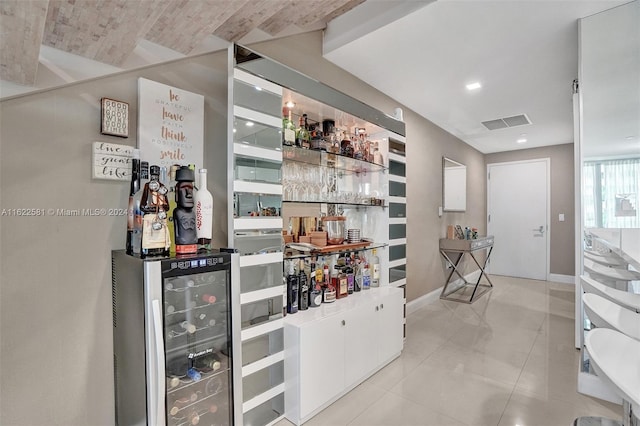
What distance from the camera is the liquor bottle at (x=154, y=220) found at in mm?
1335

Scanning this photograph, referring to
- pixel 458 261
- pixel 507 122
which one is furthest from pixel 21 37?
pixel 458 261

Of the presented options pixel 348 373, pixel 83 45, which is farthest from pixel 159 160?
pixel 348 373

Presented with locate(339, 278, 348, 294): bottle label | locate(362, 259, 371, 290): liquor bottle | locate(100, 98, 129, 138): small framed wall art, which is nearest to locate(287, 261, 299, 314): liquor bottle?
locate(339, 278, 348, 294): bottle label

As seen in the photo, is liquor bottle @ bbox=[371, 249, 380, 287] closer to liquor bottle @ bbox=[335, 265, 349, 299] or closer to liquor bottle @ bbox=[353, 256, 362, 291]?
liquor bottle @ bbox=[353, 256, 362, 291]

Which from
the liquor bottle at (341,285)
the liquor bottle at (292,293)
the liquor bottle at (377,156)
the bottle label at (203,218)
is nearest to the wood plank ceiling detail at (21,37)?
the bottle label at (203,218)

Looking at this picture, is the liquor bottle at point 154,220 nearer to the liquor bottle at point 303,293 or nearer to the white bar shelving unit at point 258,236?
the white bar shelving unit at point 258,236

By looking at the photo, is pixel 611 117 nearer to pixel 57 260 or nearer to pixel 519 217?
pixel 57 260

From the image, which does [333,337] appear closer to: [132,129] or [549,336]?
Result: [132,129]

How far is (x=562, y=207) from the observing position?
18.6ft

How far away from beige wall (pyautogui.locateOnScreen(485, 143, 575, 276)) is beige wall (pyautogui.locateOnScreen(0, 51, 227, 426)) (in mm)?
6642

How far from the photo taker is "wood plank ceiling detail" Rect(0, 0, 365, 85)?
0.96 meters

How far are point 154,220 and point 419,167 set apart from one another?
137 inches

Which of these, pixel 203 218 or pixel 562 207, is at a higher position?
pixel 562 207

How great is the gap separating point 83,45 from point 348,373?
2317mm
